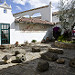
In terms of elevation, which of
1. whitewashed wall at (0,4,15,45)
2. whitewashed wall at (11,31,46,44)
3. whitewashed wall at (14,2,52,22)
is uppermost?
whitewashed wall at (14,2,52,22)

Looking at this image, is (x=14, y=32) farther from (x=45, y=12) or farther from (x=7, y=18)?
(x=45, y=12)

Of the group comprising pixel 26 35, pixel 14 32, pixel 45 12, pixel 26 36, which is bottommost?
pixel 26 36

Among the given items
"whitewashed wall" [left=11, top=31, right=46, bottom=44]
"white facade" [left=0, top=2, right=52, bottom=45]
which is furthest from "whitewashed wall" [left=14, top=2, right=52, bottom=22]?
"white facade" [left=0, top=2, right=52, bottom=45]

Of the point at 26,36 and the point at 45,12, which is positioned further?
the point at 45,12

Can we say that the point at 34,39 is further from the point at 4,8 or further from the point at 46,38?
the point at 4,8

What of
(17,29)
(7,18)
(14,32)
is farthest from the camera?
(17,29)

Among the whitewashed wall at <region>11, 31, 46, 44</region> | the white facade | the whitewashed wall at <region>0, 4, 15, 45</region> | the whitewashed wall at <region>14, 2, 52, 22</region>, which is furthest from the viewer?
the whitewashed wall at <region>14, 2, 52, 22</region>

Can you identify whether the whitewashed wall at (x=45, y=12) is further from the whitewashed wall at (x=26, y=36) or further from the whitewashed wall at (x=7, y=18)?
the whitewashed wall at (x=7, y=18)

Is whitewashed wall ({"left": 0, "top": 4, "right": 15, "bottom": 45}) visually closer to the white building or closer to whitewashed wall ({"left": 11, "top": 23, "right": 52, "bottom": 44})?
the white building

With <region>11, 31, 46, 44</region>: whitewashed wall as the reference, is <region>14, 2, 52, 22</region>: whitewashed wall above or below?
above

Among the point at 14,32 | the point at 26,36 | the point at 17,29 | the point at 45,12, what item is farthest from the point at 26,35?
the point at 45,12

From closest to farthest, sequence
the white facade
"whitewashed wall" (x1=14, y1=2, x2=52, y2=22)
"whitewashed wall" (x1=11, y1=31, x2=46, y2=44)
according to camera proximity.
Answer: the white facade < "whitewashed wall" (x1=11, y1=31, x2=46, y2=44) < "whitewashed wall" (x1=14, y1=2, x2=52, y2=22)

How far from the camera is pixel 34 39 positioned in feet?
36.2

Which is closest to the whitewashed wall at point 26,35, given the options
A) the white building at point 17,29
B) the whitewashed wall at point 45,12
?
the white building at point 17,29
